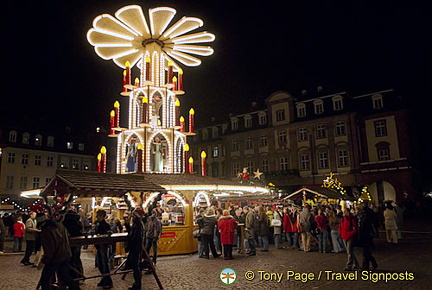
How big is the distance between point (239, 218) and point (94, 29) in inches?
454

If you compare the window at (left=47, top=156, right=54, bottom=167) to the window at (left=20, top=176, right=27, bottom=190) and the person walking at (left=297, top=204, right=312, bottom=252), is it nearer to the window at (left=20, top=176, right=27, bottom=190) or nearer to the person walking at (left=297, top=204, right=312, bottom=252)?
the window at (left=20, top=176, right=27, bottom=190)

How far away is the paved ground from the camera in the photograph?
8.31 meters

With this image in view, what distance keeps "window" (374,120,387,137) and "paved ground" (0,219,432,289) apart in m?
25.1

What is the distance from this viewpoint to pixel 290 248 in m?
15.1

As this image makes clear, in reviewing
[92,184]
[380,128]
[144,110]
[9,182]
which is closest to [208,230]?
[92,184]

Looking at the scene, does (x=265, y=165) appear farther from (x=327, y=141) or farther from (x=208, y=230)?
(x=208, y=230)

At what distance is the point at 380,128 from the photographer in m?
37.0

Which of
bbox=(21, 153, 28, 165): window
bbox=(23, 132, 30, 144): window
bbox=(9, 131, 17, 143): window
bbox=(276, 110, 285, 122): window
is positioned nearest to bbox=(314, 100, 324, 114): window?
bbox=(276, 110, 285, 122): window

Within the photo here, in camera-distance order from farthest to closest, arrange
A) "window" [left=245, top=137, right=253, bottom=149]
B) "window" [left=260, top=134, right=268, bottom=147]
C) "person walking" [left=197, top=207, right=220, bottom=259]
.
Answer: "window" [left=245, top=137, right=253, bottom=149], "window" [left=260, top=134, right=268, bottom=147], "person walking" [left=197, top=207, right=220, bottom=259]

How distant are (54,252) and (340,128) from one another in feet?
120

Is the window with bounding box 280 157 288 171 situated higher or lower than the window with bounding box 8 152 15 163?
lower

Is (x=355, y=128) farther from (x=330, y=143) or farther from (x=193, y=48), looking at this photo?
(x=193, y=48)

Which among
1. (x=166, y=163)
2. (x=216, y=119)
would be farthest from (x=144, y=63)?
(x=216, y=119)

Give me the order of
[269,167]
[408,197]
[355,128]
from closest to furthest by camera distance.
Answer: [408,197] < [355,128] < [269,167]
